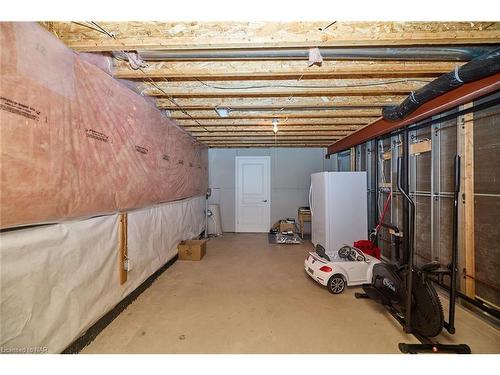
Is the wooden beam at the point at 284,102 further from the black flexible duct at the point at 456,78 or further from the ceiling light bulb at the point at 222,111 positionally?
the black flexible duct at the point at 456,78

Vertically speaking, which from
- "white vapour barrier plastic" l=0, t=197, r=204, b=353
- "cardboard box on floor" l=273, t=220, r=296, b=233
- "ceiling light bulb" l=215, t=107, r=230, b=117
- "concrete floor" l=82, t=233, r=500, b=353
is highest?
"ceiling light bulb" l=215, t=107, r=230, b=117

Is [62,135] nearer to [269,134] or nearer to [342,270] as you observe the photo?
[342,270]

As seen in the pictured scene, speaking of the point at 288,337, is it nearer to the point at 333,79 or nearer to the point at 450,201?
the point at 450,201

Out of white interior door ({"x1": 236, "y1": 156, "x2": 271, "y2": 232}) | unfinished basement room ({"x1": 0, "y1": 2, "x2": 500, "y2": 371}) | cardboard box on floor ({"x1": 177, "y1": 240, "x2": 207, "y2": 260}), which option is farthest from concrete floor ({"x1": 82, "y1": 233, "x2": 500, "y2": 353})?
white interior door ({"x1": 236, "y1": 156, "x2": 271, "y2": 232})

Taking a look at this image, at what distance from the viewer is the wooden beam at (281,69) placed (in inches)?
75.4

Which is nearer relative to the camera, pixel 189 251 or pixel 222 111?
pixel 222 111

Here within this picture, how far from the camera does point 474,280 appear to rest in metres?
2.26

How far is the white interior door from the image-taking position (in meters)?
6.32

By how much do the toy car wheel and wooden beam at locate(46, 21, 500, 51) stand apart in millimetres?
2477

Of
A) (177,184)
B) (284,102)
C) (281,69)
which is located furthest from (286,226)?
(281,69)

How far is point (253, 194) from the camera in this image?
6355 millimetres

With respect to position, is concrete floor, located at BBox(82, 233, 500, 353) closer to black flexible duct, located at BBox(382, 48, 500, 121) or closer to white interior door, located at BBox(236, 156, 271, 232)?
black flexible duct, located at BBox(382, 48, 500, 121)

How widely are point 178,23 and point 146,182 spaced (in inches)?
69.1

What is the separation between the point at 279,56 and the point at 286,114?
1.53m
